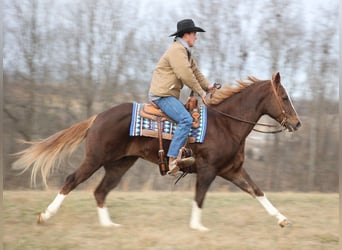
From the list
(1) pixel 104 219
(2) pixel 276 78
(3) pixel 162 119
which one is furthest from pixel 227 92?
(1) pixel 104 219

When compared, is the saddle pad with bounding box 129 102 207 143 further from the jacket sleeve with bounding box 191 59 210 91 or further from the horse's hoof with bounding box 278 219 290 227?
the horse's hoof with bounding box 278 219 290 227

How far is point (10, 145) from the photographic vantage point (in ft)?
46.2

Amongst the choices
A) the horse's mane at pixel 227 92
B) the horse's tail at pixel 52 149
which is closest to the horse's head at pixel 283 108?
the horse's mane at pixel 227 92

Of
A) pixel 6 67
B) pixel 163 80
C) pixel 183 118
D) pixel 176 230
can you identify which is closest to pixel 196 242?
pixel 176 230

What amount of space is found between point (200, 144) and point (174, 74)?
0.97m

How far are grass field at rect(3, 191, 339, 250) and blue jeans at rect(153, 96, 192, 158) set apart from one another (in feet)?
3.41

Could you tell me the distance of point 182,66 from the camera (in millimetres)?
5930

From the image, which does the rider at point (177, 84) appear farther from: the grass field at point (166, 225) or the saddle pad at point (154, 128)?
the grass field at point (166, 225)

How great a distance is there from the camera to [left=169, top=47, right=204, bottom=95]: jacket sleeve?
5.93 metres

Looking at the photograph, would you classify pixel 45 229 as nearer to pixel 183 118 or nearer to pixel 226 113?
pixel 183 118

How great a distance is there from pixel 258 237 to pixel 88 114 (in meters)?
10.3

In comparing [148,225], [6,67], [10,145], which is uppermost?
[6,67]

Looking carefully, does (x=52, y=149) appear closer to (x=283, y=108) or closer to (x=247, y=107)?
(x=247, y=107)

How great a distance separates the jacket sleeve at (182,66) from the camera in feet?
19.4
